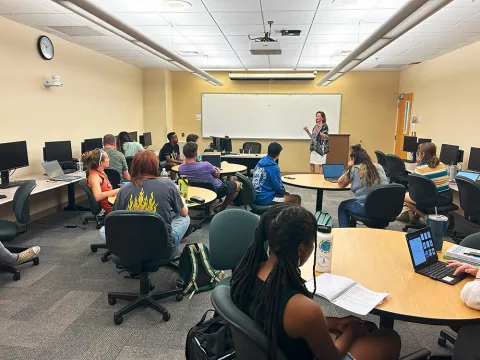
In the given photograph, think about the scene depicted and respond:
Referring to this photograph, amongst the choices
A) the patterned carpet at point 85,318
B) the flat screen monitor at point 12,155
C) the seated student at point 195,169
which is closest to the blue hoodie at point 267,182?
the seated student at point 195,169

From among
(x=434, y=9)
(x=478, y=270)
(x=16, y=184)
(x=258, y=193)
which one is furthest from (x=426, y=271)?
(x=16, y=184)

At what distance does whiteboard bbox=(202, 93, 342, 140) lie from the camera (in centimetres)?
946

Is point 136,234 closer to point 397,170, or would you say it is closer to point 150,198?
point 150,198

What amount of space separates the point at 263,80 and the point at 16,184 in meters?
6.84

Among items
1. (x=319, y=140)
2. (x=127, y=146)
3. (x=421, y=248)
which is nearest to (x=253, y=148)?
(x=319, y=140)

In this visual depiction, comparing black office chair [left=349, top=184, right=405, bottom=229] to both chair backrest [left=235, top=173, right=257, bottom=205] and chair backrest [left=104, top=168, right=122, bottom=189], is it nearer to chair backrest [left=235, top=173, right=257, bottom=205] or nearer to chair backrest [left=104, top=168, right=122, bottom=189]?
chair backrest [left=235, top=173, right=257, bottom=205]

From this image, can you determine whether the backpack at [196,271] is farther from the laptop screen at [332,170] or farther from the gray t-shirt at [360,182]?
the laptop screen at [332,170]

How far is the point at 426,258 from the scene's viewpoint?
6.07 feet

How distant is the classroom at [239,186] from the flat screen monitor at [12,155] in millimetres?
21

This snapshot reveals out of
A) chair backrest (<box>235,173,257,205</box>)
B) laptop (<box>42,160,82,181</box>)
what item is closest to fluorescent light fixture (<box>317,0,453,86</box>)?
chair backrest (<box>235,173,257,205</box>)

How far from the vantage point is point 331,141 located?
8.88 meters

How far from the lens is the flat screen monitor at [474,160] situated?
519 centimetres

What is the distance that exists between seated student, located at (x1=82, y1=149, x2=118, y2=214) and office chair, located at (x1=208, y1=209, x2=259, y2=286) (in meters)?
1.58

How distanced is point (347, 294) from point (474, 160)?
194 inches
